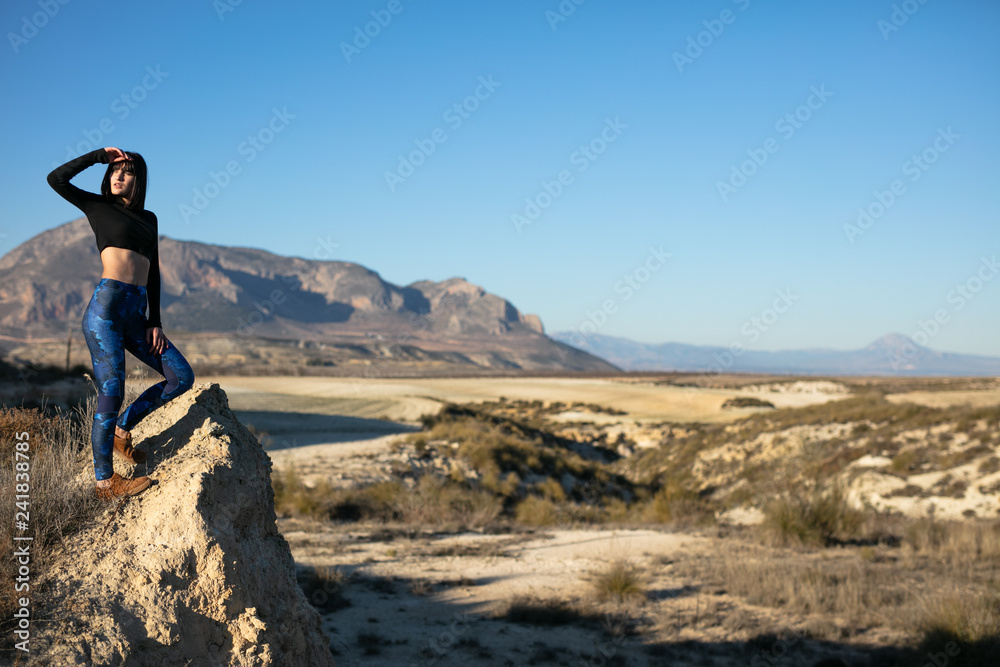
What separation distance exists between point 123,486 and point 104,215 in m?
1.44

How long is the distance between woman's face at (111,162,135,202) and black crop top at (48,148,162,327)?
6 cm

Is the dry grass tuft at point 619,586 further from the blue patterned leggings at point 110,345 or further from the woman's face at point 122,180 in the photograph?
the woman's face at point 122,180

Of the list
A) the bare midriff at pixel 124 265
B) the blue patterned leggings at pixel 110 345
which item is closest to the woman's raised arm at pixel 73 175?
the bare midriff at pixel 124 265

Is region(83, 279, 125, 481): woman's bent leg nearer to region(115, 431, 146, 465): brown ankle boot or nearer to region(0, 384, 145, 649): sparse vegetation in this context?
region(115, 431, 146, 465): brown ankle boot

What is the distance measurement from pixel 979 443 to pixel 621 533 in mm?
9954

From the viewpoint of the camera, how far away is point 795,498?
41.1 feet

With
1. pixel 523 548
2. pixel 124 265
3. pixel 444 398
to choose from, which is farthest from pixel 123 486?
pixel 444 398

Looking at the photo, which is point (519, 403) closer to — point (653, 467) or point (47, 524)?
point (653, 467)

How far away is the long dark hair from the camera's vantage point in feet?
11.8

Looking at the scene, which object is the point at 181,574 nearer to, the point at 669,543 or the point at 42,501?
the point at 42,501

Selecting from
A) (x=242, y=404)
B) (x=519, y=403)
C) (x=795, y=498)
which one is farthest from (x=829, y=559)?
(x=519, y=403)

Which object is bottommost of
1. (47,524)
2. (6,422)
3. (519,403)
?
(519,403)

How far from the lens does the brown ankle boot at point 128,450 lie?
11.3ft

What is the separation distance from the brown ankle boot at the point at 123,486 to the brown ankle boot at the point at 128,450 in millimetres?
103
